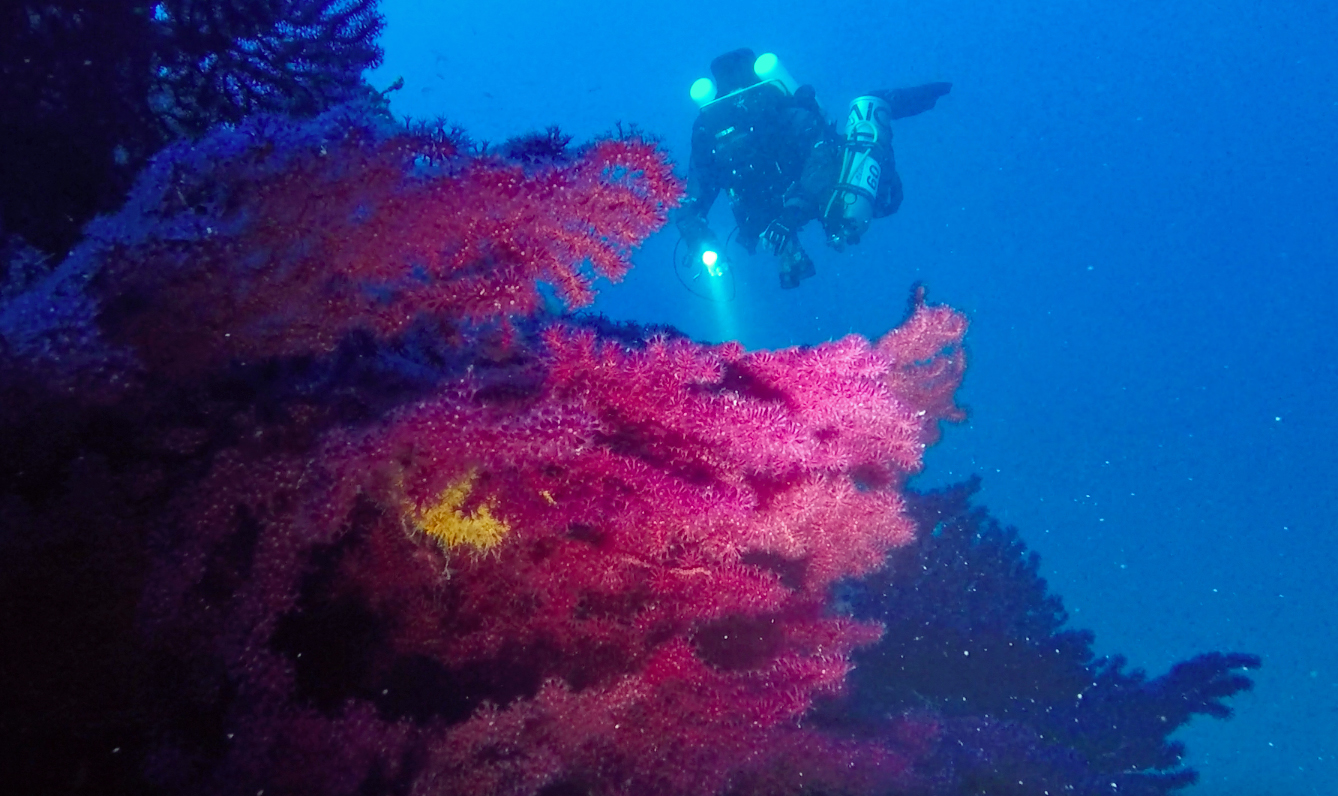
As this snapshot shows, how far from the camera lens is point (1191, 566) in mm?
58438

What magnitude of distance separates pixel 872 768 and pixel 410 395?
2.51 metres

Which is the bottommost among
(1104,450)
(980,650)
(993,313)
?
(980,650)

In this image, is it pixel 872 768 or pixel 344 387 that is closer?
pixel 344 387

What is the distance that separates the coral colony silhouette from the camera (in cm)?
202

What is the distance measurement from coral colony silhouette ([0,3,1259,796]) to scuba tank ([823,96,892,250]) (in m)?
7.85

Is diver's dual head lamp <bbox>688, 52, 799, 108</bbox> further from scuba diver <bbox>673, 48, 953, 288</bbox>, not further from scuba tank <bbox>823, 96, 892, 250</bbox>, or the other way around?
scuba tank <bbox>823, 96, 892, 250</bbox>

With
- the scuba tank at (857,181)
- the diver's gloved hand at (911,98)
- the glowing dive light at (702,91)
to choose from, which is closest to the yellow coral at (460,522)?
the scuba tank at (857,181)

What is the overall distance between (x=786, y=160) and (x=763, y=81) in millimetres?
1288

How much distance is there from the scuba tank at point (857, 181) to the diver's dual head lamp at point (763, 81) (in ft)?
5.10

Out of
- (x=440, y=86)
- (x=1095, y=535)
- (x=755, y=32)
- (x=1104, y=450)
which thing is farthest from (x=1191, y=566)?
(x=440, y=86)

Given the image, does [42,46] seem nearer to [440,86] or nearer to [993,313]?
[993,313]

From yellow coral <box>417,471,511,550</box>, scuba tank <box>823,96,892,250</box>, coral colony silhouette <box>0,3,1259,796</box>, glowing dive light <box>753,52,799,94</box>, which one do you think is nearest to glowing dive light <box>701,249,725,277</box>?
scuba tank <box>823,96,892,250</box>

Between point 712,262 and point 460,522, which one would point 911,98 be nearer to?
point 712,262

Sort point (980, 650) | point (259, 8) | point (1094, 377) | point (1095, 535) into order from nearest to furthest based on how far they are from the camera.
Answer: point (259, 8), point (980, 650), point (1095, 535), point (1094, 377)
